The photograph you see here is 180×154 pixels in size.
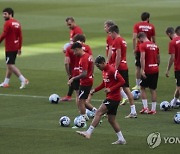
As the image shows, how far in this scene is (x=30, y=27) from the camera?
A: 4759 centimetres

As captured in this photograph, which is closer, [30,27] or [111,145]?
[111,145]

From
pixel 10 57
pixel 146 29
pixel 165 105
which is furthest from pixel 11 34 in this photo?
pixel 165 105

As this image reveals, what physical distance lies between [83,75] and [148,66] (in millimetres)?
3052

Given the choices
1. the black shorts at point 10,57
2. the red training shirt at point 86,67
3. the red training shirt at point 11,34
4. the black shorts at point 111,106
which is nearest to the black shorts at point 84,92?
the red training shirt at point 86,67

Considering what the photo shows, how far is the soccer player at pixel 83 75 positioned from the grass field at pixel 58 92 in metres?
0.87

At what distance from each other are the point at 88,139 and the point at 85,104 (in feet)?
9.29

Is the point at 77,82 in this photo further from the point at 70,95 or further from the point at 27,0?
the point at 27,0

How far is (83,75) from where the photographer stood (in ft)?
74.0

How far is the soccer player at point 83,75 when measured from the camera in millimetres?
22266

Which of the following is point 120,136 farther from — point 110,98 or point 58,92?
point 58,92

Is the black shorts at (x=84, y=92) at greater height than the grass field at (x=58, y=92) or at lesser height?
greater

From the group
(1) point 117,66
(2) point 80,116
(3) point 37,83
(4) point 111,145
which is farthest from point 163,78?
(4) point 111,145

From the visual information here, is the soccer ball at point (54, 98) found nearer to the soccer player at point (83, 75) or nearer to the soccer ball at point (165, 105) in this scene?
the soccer player at point (83, 75)

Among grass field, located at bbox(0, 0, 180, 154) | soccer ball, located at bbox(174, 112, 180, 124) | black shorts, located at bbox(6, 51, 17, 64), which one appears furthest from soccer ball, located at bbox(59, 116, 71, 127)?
black shorts, located at bbox(6, 51, 17, 64)
